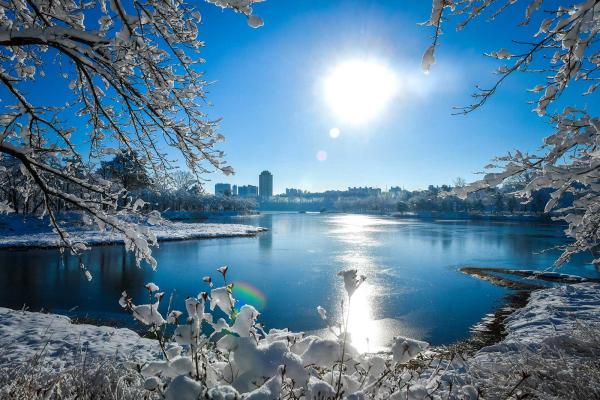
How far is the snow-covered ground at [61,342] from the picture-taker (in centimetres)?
567

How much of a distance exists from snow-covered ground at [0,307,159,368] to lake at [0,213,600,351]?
4.41 feet

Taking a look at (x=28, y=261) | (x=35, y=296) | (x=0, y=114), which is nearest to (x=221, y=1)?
(x=0, y=114)

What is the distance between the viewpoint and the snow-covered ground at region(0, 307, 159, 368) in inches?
223

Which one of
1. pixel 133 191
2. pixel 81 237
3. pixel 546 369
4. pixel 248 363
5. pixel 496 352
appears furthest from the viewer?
pixel 81 237

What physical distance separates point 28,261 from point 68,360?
63.7 ft

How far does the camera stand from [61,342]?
6402mm

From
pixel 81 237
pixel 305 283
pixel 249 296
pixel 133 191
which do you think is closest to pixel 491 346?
pixel 133 191

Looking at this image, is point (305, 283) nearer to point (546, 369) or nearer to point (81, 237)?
point (546, 369)

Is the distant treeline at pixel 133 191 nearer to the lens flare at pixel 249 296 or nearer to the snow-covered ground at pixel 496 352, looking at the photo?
the snow-covered ground at pixel 496 352

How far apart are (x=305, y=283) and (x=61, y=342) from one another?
10.8m

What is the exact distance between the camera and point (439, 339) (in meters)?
9.60

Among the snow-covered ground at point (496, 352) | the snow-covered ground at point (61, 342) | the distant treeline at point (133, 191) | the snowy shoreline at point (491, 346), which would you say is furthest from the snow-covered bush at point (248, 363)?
the snow-covered ground at point (61, 342)

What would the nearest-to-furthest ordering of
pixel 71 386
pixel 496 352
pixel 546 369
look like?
pixel 71 386 < pixel 546 369 < pixel 496 352

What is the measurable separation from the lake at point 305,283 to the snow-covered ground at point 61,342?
1.34m
